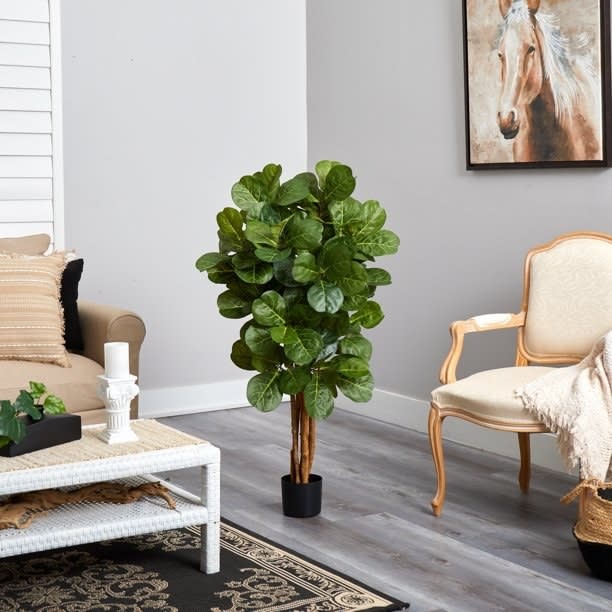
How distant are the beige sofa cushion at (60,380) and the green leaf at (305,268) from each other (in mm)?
1036

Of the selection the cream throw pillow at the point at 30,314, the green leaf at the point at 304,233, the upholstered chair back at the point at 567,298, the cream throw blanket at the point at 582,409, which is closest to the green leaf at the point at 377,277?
the green leaf at the point at 304,233

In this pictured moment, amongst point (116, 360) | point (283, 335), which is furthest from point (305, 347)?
point (116, 360)

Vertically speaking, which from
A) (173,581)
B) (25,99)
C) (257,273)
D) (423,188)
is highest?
(25,99)

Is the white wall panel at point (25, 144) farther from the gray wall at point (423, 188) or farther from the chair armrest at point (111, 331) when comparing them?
the gray wall at point (423, 188)

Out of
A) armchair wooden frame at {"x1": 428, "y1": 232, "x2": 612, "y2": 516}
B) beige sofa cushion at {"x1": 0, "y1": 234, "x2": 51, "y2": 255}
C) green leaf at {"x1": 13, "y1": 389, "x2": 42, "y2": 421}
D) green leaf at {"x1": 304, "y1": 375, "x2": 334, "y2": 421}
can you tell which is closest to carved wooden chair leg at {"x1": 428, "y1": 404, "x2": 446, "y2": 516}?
armchair wooden frame at {"x1": 428, "y1": 232, "x2": 612, "y2": 516}

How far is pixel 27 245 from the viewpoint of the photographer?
4402 mm

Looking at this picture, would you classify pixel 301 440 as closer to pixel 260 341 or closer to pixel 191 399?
pixel 260 341

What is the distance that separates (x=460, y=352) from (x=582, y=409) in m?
0.70

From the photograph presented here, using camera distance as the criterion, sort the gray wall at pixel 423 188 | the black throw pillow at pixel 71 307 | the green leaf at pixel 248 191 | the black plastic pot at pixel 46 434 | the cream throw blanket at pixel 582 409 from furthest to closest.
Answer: the gray wall at pixel 423 188 < the black throw pillow at pixel 71 307 < the green leaf at pixel 248 191 < the cream throw blanket at pixel 582 409 < the black plastic pot at pixel 46 434

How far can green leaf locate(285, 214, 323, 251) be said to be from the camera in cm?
337

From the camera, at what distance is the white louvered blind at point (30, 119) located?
15.9 ft

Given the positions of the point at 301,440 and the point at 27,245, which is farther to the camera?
the point at 27,245

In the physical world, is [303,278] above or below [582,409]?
above

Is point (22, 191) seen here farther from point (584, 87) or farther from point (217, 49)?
point (584, 87)
